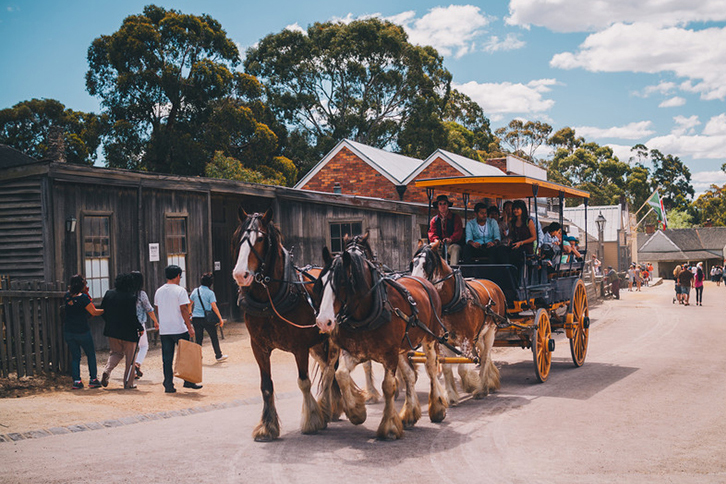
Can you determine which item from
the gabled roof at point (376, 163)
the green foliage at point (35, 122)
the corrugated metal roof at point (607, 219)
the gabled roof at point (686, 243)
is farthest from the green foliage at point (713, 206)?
the green foliage at point (35, 122)

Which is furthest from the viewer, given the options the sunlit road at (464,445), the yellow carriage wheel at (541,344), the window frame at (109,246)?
the window frame at (109,246)

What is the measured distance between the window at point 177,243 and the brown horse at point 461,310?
26.3ft

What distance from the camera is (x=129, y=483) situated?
18.0ft

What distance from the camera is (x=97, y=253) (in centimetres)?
1341

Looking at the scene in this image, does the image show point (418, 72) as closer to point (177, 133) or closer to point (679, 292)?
point (177, 133)

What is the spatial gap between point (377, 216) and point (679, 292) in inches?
603

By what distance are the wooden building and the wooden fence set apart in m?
2.38

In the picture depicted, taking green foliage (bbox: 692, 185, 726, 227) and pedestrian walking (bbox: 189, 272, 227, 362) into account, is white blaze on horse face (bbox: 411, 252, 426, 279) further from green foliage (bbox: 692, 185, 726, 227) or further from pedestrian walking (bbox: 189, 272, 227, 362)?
green foliage (bbox: 692, 185, 726, 227)

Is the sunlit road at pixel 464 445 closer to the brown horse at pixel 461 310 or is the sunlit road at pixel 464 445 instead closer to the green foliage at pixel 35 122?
the brown horse at pixel 461 310

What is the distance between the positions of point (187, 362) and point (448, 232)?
178 inches

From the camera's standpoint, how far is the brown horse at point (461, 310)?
8.73 meters

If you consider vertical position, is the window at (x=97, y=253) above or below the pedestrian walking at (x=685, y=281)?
above

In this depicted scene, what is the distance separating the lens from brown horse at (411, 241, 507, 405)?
8.73 metres

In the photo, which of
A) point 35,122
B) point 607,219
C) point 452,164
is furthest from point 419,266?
point 607,219
